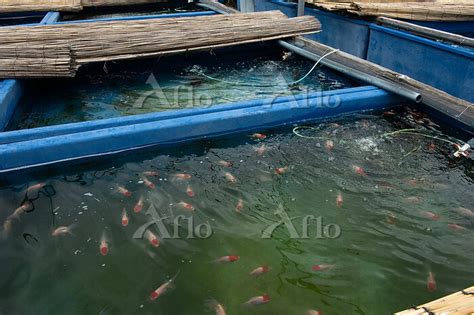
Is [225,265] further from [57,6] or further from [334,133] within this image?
[57,6]

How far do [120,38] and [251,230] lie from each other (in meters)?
4.19

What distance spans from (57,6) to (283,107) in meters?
7.70

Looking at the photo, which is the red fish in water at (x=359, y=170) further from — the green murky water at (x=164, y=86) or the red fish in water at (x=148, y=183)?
the red fish in water at (x=148, y=183)

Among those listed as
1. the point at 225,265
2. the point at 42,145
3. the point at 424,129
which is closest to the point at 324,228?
the point at 225,265

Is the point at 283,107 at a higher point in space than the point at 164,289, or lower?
higher

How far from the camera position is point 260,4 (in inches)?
422

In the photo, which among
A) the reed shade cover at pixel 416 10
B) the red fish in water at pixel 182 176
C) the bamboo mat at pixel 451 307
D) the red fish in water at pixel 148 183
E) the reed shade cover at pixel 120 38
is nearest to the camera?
the bamboo mat at pixel 451 307

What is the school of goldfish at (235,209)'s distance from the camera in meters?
2.78

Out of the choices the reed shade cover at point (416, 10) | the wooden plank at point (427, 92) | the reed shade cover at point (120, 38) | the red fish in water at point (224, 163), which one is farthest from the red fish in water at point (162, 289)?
the reed shade cover at point (416, 10)

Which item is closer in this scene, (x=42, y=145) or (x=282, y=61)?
(x=42, y=145)

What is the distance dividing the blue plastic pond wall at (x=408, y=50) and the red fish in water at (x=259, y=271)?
4650 mm

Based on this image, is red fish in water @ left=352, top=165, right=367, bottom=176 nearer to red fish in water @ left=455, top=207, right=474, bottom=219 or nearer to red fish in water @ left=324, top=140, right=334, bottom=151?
red fish in water @ left=324, top=140, right=334, bottom=151

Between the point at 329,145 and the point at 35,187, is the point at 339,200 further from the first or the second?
the point at 35,187

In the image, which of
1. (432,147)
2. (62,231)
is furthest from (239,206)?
(432,147)
